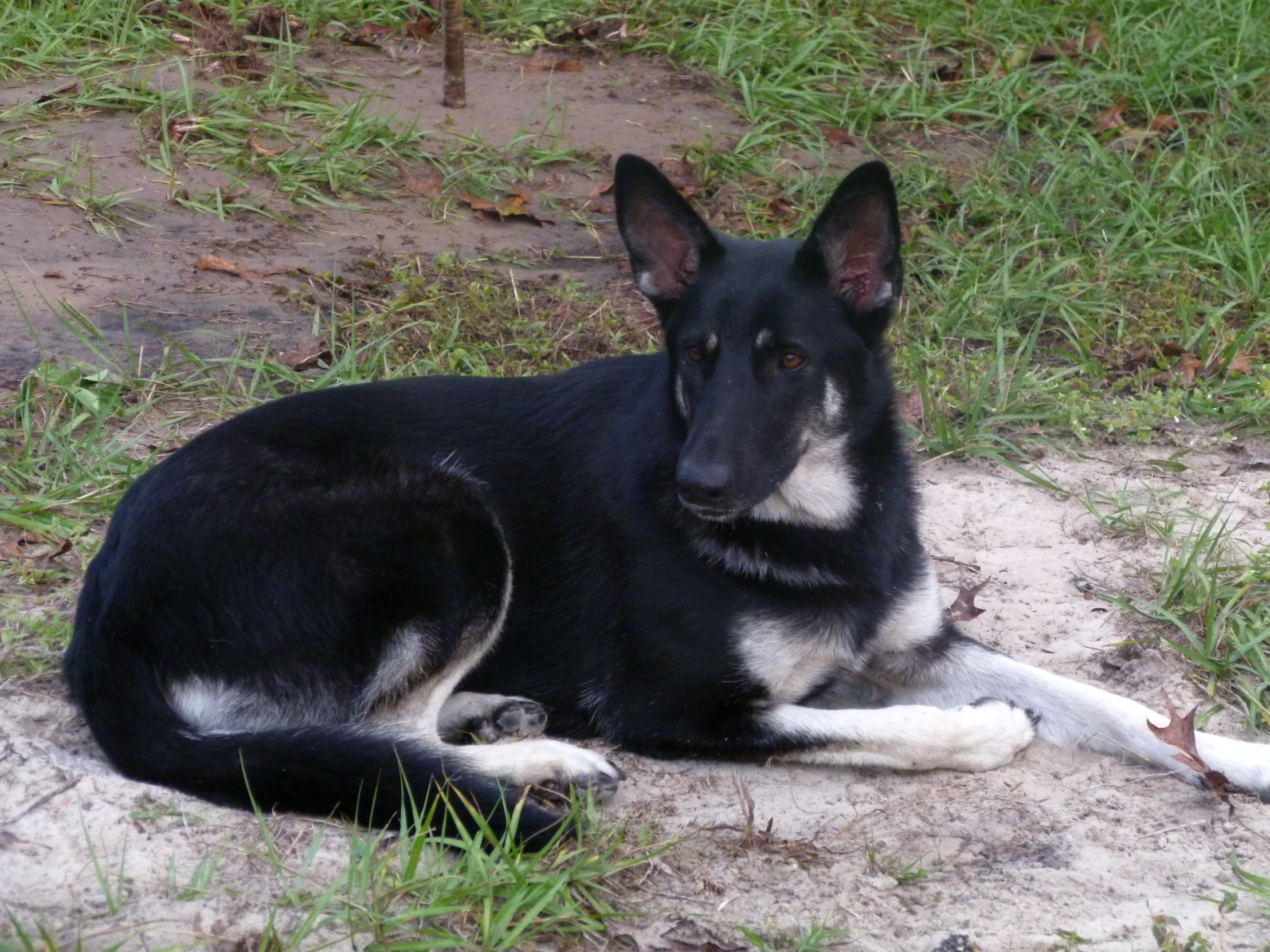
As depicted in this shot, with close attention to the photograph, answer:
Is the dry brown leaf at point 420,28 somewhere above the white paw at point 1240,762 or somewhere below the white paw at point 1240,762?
above

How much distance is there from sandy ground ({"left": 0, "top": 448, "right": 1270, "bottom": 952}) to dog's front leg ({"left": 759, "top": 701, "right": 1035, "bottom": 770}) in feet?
0.18

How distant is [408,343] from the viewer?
16.8 ft

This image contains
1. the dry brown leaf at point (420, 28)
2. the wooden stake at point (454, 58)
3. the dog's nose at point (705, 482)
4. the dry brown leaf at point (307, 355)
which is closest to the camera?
the dog's nose at point (705, 482)

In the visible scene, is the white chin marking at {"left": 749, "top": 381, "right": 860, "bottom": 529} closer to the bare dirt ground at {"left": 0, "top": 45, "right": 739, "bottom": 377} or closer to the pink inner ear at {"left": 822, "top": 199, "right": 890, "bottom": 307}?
the pink inner ear at {"left": 822, "top": 199, "right": 890, "bottom": 307}

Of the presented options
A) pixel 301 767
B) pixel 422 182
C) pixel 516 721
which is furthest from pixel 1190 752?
pixel 422 182

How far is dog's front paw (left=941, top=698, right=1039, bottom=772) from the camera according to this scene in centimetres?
320

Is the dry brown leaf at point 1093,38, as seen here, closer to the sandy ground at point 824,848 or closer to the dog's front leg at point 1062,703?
the sandy ground at point 824,848

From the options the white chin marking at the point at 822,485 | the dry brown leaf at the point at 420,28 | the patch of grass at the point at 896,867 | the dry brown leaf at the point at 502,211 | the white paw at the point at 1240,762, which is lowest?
the patch of grass at the point at 896,867

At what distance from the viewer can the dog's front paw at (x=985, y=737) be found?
320 cm

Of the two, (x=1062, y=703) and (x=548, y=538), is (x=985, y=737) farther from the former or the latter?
(x=548, y=538)

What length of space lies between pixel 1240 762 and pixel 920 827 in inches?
31.0

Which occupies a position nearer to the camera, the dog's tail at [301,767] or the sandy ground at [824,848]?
the sandy ground at [824,848]

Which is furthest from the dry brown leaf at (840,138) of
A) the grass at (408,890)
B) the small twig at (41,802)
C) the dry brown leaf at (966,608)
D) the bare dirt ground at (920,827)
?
the small twig at (41,802)

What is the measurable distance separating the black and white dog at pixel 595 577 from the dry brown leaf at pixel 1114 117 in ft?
12.9
